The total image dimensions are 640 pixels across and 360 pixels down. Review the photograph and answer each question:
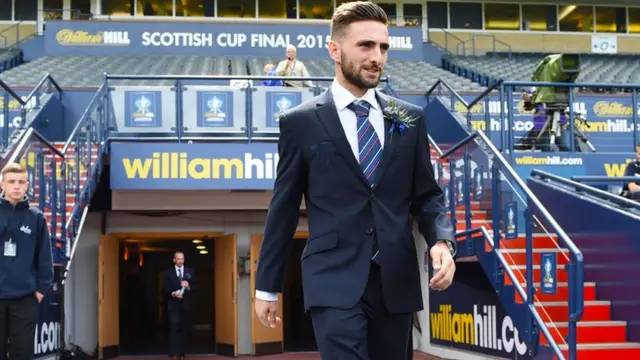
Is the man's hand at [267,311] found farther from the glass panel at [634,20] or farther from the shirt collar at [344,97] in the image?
the glass panel at [634,20]

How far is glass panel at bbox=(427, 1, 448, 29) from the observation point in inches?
1215

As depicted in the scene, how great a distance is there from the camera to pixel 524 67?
27.2 meters

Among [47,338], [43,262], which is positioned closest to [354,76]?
[43,262]

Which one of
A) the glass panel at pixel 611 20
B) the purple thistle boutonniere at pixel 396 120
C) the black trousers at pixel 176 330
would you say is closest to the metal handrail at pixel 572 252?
the purple thistle boutonniere at pixel 396 120

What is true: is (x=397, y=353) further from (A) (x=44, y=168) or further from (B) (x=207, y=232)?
(B) (x=207, y=232)

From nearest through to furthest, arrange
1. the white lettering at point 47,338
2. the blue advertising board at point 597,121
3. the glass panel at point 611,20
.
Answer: the white lettering at point 47,338 < the blue advertising board at point 597,121 < the glass panel at point 611,20

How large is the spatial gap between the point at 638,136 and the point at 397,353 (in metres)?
11.0

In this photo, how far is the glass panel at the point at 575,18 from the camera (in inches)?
1271

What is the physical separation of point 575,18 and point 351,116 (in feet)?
100

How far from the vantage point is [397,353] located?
3346mm

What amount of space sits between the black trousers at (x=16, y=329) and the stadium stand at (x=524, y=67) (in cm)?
1813

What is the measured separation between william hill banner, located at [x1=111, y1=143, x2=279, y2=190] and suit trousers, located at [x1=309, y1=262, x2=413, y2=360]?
36.0 feet

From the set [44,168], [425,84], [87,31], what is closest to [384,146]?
[44,168]

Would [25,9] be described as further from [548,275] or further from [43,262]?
[548,275]
